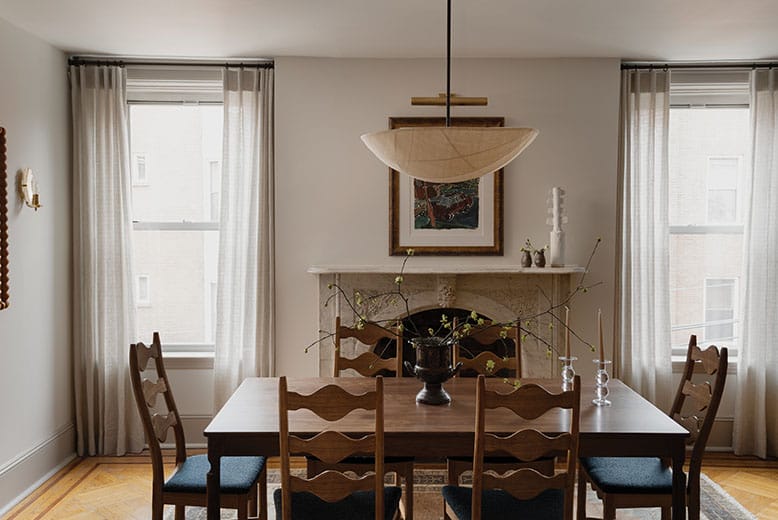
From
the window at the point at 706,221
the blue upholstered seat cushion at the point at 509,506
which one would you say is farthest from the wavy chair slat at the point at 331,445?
the window at the point at 706,221

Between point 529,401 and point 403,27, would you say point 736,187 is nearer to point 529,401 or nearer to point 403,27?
point 403,27

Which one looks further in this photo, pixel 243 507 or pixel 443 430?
pixel 243 507

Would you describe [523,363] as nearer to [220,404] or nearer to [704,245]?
[704,245]

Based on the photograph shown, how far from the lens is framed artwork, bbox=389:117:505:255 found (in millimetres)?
4555

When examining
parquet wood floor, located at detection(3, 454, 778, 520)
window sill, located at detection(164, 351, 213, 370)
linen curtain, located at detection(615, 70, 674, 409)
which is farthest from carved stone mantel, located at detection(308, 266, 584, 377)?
parquet wood floor, located at detection(3, 454, 778, 520)

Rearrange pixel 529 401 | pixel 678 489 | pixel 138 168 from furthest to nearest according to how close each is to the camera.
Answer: pixel 138 168, pixel 678 489, pixel 529 401

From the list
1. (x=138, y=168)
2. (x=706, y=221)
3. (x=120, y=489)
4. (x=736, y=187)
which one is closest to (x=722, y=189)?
(x=736, y=187)

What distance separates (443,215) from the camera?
4570mm

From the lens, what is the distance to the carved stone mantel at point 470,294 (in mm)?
4449

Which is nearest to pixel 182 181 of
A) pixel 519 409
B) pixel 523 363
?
pixel 523 363

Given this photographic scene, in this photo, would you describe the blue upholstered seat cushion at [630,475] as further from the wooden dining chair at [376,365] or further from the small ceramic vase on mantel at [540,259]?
the small ceramic vase on mantel at [540,259]

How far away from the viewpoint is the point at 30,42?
4.04 m

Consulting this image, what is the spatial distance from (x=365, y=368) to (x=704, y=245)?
110 inches

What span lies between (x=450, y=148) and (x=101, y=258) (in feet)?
9.66
